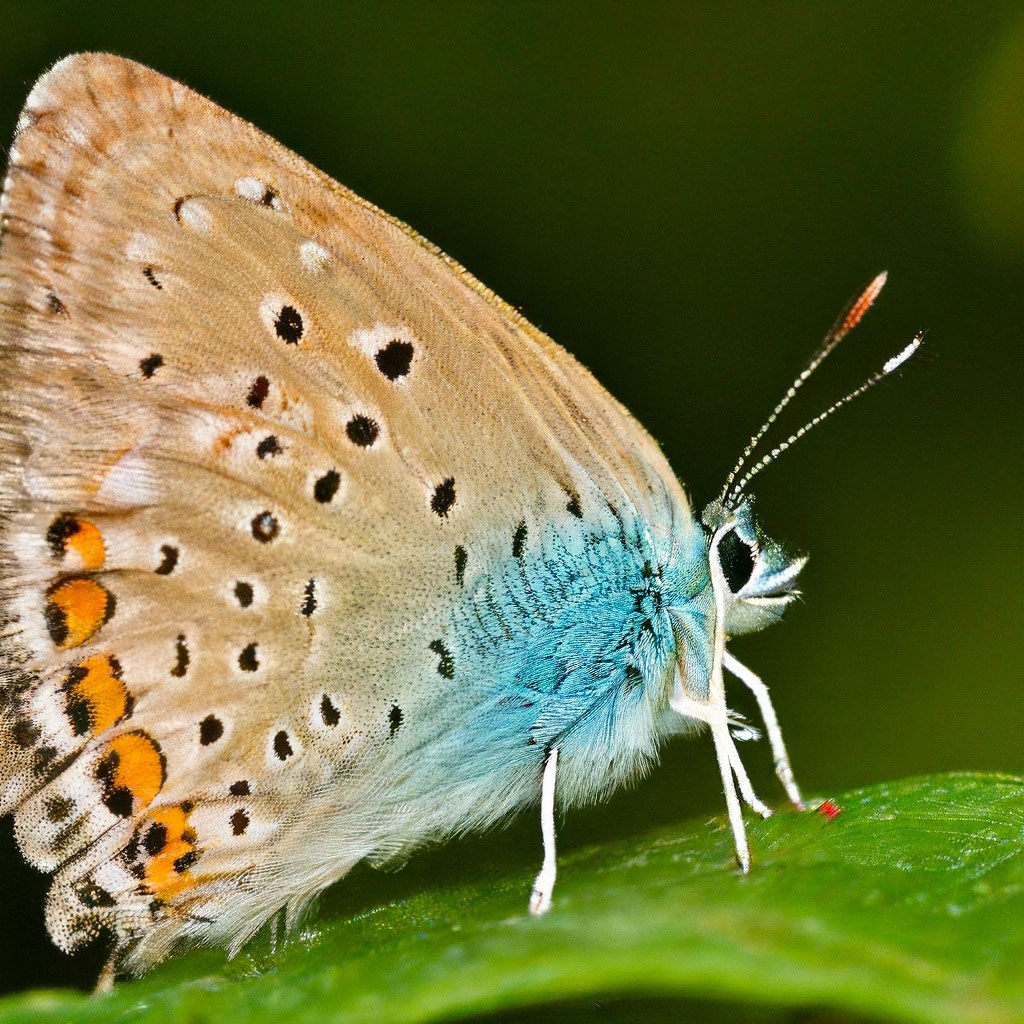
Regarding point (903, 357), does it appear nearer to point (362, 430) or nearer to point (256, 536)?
point (362, 430)

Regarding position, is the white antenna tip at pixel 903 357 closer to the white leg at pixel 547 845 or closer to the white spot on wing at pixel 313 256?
the white leg at pixel 547 845

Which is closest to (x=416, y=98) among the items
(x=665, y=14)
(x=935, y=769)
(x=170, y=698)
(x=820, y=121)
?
(x=665, y=14)

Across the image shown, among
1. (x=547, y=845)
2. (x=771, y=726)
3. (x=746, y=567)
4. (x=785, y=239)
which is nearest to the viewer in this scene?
(x=547, y=845)

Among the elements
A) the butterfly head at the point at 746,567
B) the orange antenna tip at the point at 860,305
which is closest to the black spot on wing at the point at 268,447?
the butterfly head at the point at 746,567

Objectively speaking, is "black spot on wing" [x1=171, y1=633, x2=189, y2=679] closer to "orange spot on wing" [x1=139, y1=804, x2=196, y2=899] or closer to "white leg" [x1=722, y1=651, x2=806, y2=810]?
"orange spot on wing" [x1=139, y1=804, x2=196, y2=899]

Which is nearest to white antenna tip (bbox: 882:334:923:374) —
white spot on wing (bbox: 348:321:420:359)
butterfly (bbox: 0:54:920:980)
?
butterfly (bbox: 0:54:920:980)

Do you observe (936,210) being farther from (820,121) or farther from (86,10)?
(86,10)

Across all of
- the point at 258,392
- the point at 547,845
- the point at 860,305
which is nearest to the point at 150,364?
the point at 258,392
